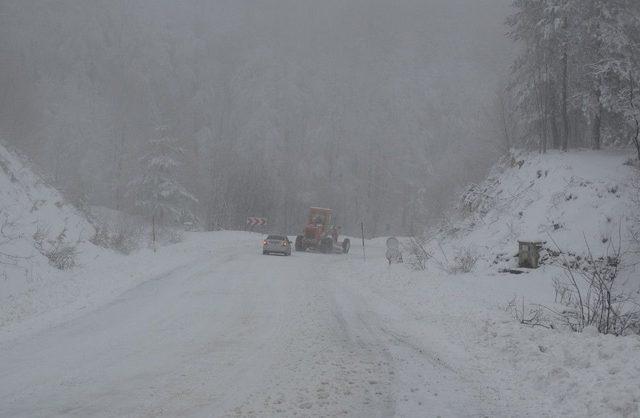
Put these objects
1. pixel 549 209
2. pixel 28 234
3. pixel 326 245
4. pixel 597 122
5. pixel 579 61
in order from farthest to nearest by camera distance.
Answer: pixel 326 245 < pixel 579 61 < pixel 597 122 < pixel 549 209 < pixel 28 234

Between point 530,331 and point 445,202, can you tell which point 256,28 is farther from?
point 530,331


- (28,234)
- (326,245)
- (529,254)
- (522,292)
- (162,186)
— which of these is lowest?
(522,292)

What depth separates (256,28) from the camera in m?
149

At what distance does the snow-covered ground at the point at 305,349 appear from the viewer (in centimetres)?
507

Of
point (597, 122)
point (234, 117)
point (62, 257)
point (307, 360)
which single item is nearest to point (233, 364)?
point (307, 360)

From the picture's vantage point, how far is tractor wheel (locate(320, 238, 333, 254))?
29.7 metres

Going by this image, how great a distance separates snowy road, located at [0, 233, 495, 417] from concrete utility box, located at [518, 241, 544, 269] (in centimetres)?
571

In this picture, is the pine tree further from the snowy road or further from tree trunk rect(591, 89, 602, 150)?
the snowy road

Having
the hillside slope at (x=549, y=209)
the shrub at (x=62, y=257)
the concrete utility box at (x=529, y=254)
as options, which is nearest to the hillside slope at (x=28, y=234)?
the shrub at (x=62, y=257)

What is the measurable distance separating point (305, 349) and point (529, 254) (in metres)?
10.1

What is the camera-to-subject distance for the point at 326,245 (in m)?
29.8

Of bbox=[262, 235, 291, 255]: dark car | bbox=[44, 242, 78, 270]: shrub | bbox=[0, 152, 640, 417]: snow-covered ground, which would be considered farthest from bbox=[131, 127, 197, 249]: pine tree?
bbox=[44, 242, 78, 270]: shrub

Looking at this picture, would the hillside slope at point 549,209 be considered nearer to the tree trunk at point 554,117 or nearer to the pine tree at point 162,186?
the tree trunk at point 554,117

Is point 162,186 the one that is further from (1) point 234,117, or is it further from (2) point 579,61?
(1) point 234,117
